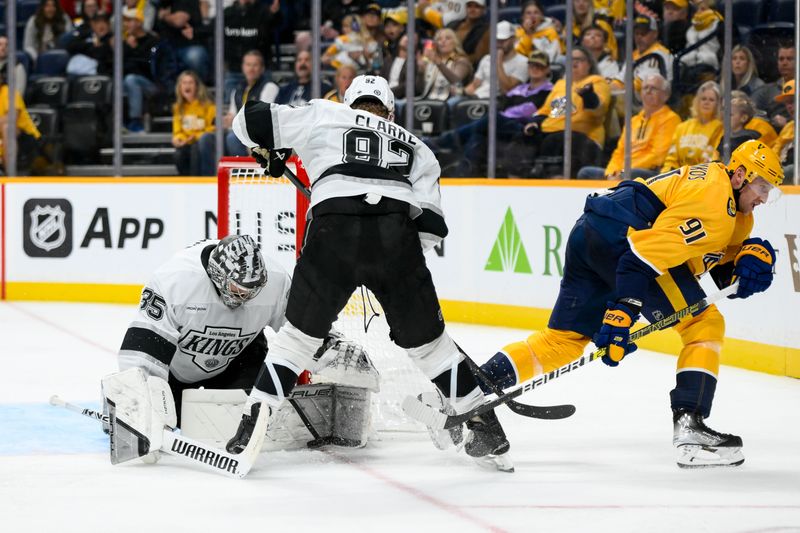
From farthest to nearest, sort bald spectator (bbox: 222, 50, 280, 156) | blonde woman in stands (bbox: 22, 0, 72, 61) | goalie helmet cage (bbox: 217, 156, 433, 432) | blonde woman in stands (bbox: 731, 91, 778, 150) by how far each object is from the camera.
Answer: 1. blonde woman in stands (bbox: 22, 0, 72, 61)
2. bald spectator (bbox: 222, 50, 280, 156)
3. blonde woman in stands (bbox: 731, 91, 778, 150)
4. goalie helmet cage (bbox: 217, 156, 433, 432)

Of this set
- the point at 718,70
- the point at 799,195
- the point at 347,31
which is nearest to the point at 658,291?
the point at 799,195

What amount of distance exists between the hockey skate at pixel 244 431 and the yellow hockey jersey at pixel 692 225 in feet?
3.51

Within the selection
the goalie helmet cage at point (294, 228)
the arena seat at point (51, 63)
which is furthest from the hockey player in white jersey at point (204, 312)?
the arena seat at point (51, 63)

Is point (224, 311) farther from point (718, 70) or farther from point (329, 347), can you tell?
point (718, 70)

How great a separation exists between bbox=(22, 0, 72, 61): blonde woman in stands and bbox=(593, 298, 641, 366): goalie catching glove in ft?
18.1

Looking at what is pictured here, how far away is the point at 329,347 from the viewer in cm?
362

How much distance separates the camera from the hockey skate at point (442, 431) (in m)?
3.44

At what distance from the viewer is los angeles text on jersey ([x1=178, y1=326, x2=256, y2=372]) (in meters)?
3.54

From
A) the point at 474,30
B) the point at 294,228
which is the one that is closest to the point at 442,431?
the point at 294,228

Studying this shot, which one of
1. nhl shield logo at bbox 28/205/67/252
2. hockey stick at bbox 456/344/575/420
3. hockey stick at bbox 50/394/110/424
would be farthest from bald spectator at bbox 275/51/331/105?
hockey stick at bbox 456/344/575/420

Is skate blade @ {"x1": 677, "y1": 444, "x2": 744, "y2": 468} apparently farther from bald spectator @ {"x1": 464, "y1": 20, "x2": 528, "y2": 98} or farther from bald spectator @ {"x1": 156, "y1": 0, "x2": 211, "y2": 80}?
bald spectator @ {"x1": 156, "y1": 0, "x2": 211, "y2": 80}

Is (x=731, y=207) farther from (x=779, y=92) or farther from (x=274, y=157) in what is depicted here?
(x=779, y=92)

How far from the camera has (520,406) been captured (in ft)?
11.8

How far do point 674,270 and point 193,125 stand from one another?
4653 millimetres
